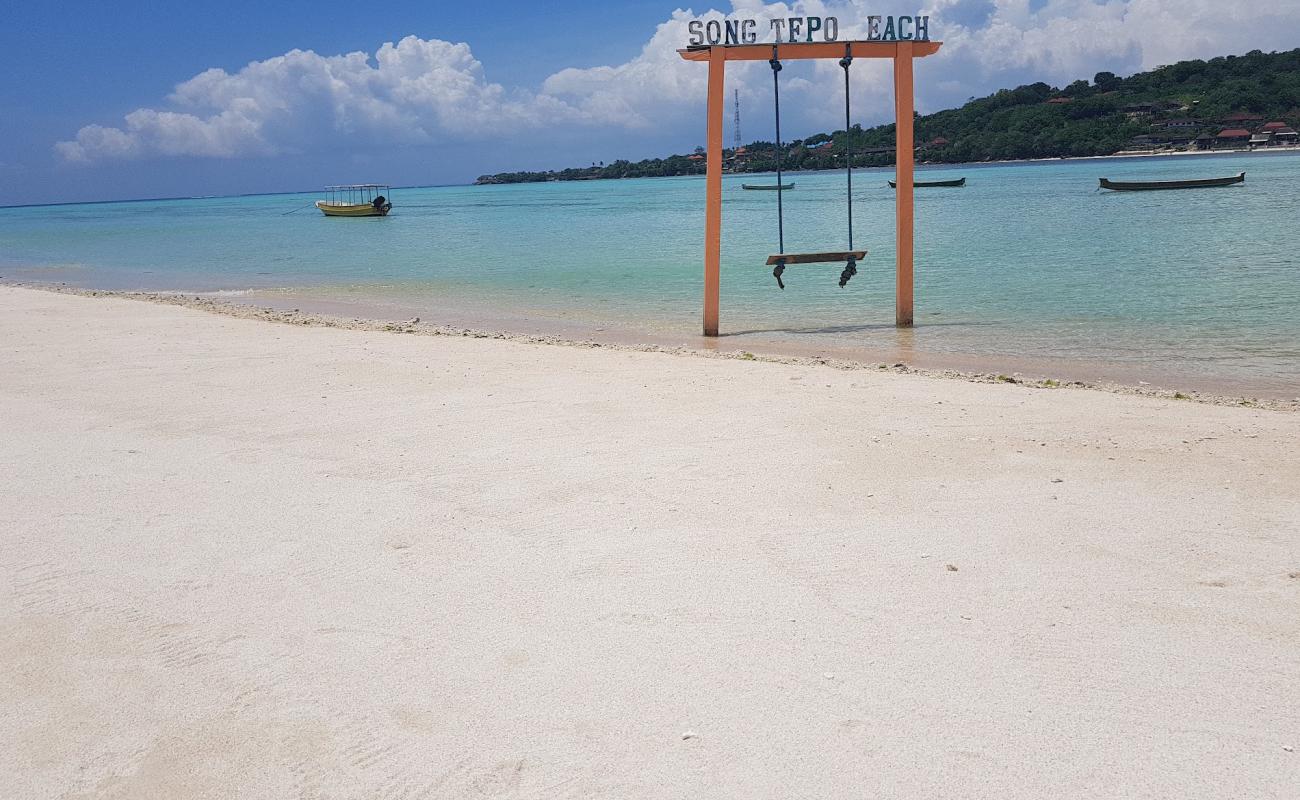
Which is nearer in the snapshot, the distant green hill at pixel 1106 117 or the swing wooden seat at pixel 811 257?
the swing wooden seat at pixel 811 257

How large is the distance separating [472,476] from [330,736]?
108 inches

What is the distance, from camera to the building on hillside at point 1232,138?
128750 millimetres

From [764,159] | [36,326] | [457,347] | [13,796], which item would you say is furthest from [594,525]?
[764,159]

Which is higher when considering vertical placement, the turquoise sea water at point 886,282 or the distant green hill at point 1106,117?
the distant green hill at point 1106,117

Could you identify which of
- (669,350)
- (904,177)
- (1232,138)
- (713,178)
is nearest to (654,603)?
(669,350)

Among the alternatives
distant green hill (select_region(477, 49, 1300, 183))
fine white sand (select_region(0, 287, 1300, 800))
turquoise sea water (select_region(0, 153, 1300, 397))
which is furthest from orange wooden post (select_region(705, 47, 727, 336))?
distant green hill (select_region(477, 49, 1300, 183))

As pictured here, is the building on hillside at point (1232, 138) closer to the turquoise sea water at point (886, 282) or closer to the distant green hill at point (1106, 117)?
the distant green hill at point (1106, 117)

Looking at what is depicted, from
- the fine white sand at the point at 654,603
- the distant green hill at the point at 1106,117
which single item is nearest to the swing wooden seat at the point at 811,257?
the fine white sand at the point at 654,603

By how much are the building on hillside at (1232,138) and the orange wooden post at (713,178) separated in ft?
463

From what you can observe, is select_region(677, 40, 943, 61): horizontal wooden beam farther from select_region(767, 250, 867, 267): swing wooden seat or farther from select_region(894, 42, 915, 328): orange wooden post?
select_region(767, 250, 867, 267): swing wooden seat

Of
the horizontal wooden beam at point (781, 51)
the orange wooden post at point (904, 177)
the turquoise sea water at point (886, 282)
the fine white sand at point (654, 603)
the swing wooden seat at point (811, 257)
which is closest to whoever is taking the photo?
the fine white sand at point (654, 603)

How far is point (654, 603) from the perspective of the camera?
4055 millimetres

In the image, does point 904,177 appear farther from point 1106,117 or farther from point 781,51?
point 1106,117

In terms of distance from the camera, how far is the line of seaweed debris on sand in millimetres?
9050
